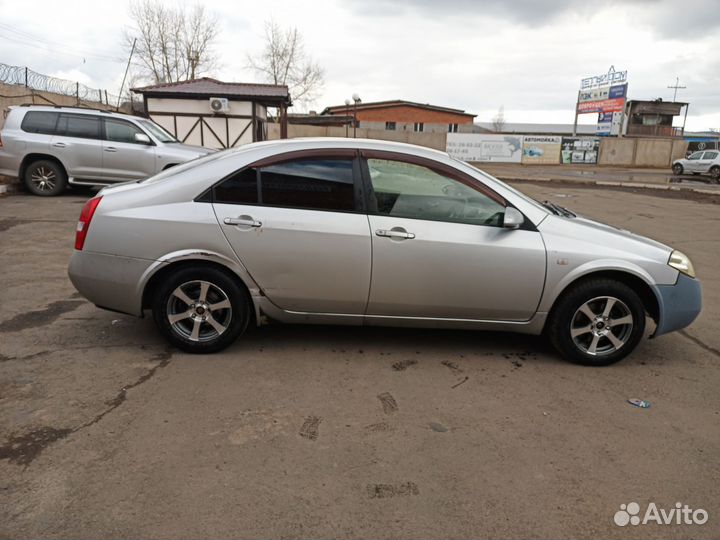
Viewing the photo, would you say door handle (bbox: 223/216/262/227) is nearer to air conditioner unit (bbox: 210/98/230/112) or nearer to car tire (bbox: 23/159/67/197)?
car tire (bbox: 23/159/67/197)

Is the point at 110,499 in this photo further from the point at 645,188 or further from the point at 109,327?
the point at 645,188

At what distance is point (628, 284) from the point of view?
160 inches

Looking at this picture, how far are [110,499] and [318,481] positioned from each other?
3.12 ft

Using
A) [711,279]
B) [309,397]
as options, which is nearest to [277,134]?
[711,279]

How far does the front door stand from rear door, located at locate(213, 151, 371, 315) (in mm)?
143

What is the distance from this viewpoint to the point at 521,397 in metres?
3.58

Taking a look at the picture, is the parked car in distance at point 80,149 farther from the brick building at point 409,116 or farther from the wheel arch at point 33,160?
the brick building at point 409,116

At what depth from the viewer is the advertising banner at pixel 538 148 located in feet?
139

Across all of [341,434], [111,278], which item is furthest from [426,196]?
[111,278]

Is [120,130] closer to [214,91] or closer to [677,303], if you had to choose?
[214,91]

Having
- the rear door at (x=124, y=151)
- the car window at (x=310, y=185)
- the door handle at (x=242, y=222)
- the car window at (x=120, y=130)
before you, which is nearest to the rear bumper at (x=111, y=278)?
the door handle at (x=242, y=222)

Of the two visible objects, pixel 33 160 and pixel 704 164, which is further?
pixel 704 164

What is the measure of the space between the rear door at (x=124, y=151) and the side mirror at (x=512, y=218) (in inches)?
371

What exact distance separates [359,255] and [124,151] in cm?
928
